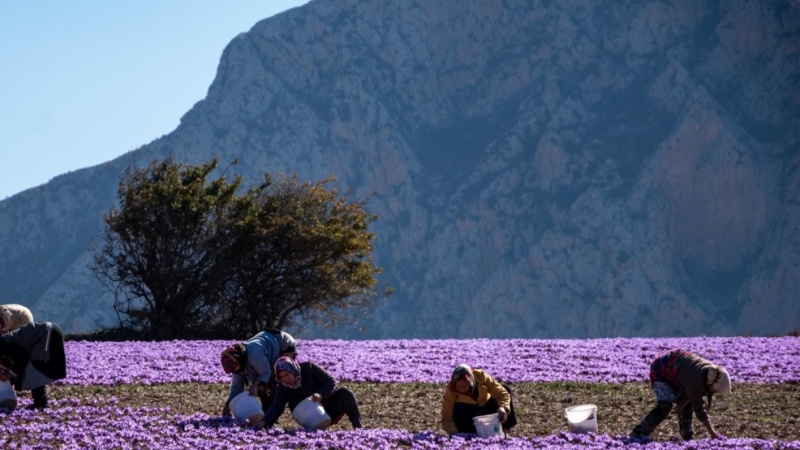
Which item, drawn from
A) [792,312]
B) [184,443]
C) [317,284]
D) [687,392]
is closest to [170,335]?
[317,284]

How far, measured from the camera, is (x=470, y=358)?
28.1m

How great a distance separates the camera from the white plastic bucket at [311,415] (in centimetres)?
1634

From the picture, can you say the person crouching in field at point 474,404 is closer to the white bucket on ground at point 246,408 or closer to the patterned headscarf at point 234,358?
the white bucket on ground at point 246,408

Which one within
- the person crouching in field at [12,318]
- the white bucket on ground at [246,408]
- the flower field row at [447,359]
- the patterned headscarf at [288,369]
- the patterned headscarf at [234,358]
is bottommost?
the flower field row at [447,359]

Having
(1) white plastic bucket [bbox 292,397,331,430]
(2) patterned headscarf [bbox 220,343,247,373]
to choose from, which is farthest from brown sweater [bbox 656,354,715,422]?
(2) patterned headscarf [bbox 220,343,247,373]

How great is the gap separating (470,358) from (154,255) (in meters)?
14.4

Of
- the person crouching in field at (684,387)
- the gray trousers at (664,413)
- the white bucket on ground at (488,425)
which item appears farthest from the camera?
the gray trousers at (664,413)

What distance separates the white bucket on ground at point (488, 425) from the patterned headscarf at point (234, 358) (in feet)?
12.2

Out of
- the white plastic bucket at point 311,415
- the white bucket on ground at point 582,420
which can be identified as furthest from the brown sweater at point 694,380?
the white plastic bucket at point 311,415

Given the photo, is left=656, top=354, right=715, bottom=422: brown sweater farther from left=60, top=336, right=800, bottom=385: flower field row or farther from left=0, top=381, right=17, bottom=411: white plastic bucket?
left=0, top=381, right=17, bottom=411: white plastic bucket

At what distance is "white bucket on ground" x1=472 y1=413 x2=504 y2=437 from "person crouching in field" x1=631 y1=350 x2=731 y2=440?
219 cm

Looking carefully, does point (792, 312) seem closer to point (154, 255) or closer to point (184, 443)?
point (154, 255)

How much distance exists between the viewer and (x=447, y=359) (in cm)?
2816

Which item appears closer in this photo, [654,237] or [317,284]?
[317,284]
